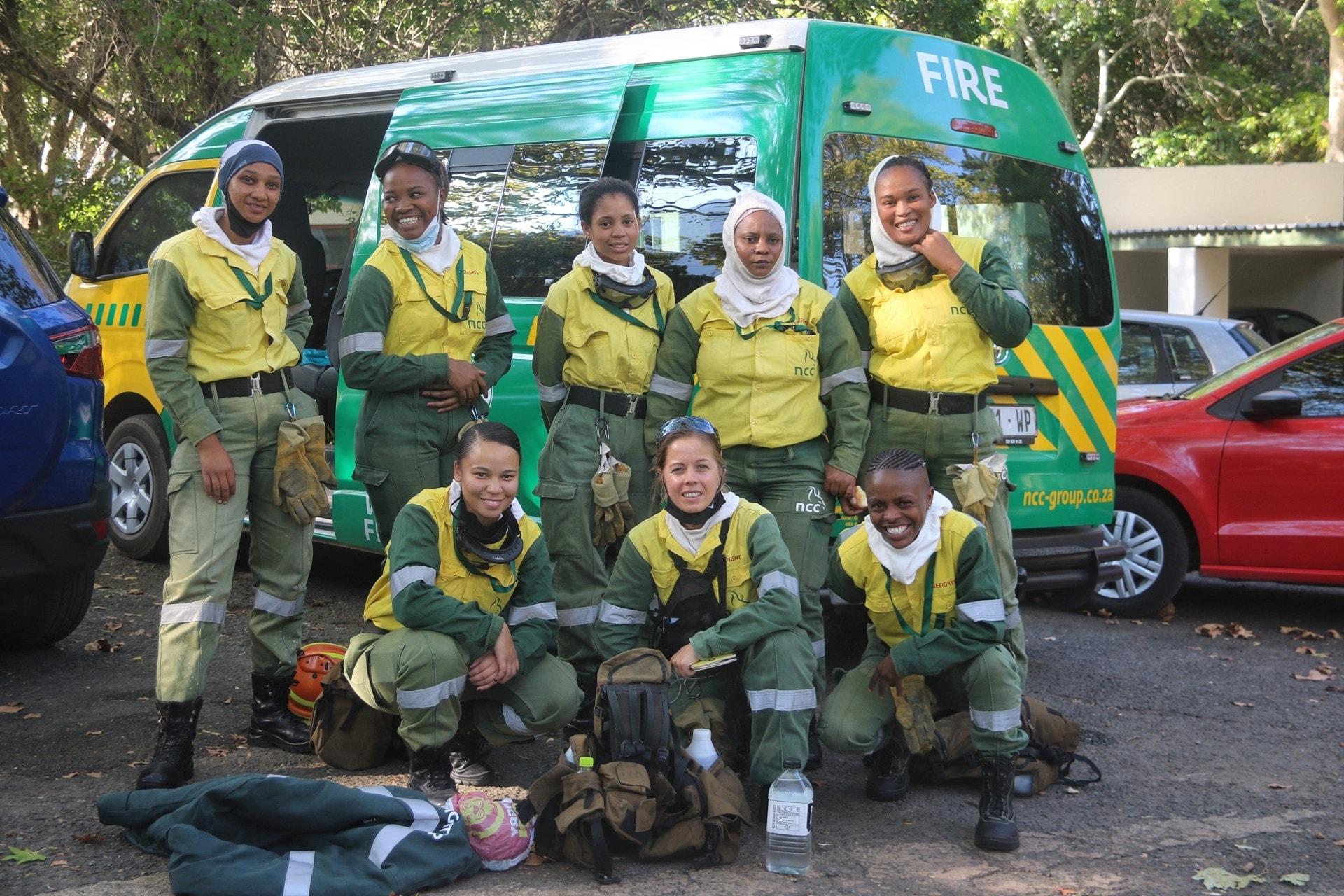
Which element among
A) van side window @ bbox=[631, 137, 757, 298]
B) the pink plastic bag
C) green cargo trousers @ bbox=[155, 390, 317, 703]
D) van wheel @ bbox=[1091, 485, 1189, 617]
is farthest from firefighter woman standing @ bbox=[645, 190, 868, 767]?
van wheel @ bbox=[1091, 485, 1189, 617]

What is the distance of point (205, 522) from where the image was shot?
14.3 feet

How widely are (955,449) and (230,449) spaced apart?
8.01 ft

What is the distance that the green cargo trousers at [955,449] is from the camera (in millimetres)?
4648

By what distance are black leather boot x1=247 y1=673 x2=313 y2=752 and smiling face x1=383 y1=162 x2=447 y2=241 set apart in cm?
163

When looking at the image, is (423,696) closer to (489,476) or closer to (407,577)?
(407,577)

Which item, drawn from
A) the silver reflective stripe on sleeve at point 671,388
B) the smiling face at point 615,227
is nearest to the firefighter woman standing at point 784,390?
the silver reflective stripe on sleeve at point 671,388

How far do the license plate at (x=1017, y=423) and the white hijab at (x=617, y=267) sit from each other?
167 cm

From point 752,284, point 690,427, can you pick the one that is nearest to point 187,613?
point 690,427

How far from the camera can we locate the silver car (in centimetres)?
870

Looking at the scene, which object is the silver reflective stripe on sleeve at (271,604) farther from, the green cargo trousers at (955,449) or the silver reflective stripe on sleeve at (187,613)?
the green cargo trousers at (955,449)

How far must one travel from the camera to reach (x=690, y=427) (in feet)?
13.9

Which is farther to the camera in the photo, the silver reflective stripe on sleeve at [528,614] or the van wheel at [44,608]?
the van wheel at [44,608]

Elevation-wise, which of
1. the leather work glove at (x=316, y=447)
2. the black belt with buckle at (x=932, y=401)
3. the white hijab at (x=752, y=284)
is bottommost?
the leather work glove at (x=316, y=447)

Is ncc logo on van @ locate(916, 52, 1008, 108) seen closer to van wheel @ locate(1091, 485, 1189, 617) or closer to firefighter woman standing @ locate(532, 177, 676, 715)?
firefighter woman standing @ locate(532, 177, 676, 715)
